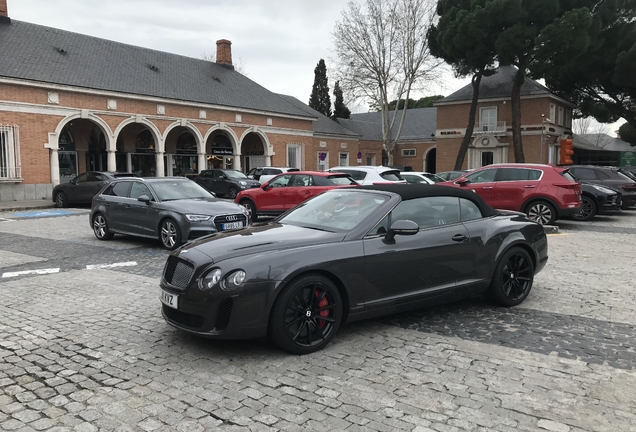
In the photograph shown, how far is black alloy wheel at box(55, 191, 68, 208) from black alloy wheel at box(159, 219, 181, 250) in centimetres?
1311

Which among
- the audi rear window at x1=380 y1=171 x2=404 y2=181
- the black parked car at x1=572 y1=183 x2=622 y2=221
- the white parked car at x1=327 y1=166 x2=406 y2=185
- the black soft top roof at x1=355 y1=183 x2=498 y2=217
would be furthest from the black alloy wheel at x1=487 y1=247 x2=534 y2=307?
the audi rear window at x1=380 y1=171 x2=404 y2=181

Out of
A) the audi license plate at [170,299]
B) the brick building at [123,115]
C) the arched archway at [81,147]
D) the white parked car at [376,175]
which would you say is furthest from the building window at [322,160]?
the audi license plate at [170,299]

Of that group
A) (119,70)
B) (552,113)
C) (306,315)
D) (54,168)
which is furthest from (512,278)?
(552,113)

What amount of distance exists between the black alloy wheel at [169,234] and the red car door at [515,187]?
8783 millimetres

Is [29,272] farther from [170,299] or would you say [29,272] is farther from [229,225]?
[170,299]

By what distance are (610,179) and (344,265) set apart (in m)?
16.6

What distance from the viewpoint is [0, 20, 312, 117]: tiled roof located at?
2503cm

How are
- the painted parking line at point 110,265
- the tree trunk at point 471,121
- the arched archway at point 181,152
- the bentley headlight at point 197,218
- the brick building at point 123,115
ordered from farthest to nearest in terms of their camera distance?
the tree trunk at point 471,121, the arched archway at point 181,152, the brick building at point 123,115, the bentley headlight at point 197,218, the painted parking line at point 110,265

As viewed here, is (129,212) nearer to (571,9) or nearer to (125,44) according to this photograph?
(125,44)

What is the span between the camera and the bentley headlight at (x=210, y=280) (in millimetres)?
4230

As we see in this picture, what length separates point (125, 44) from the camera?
3259 cm

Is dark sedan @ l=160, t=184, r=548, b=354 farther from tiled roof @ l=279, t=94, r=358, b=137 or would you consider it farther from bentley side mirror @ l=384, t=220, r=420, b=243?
tiled roof @ l=279, t=94, r=358, b=137

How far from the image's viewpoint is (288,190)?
14.7 meters

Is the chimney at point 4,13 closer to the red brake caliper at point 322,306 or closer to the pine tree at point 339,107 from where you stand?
the red brake caliper at point 322,306
